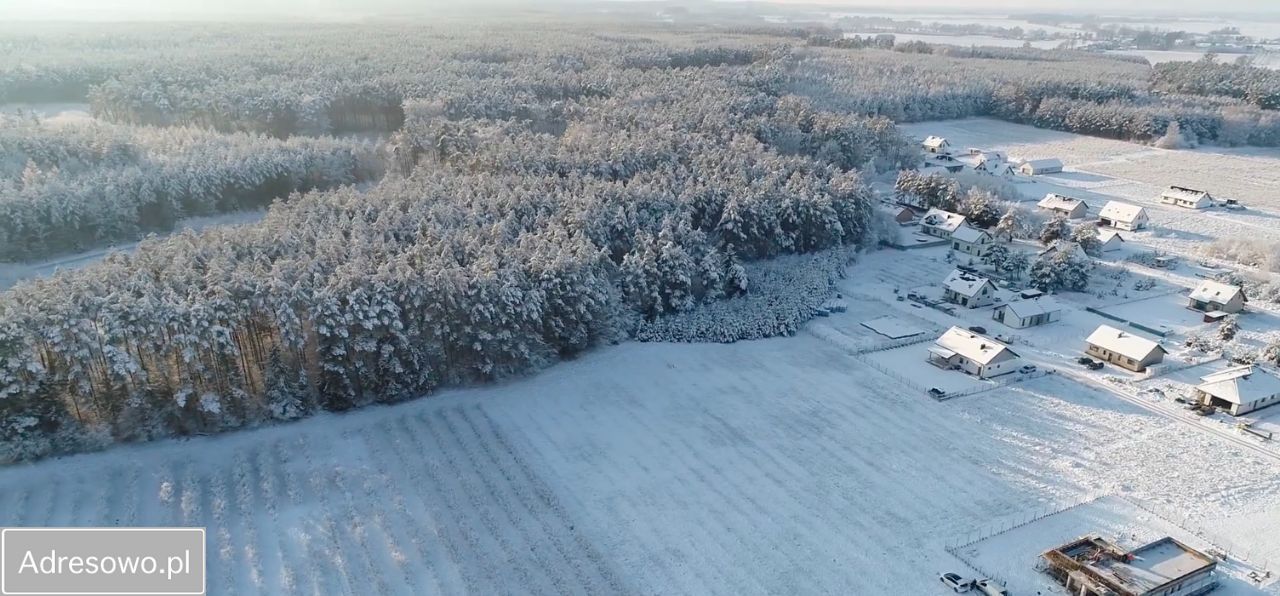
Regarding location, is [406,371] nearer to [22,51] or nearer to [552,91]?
[552,91]

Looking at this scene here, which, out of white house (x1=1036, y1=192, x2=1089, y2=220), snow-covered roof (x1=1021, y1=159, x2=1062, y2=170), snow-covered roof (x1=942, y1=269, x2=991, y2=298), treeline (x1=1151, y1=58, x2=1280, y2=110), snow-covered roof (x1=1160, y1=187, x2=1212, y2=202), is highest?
treeline (x1=1151, y1=58, x2=1280, y2=110)

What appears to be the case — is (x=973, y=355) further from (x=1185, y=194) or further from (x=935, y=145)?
(x=935, y=145)

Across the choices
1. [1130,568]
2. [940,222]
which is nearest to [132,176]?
[940,222]

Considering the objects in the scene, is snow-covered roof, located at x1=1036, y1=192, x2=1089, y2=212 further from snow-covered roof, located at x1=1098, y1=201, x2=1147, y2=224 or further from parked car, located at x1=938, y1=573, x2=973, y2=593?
parked car, located at x1=938, y1=573, x2=973, y2=593

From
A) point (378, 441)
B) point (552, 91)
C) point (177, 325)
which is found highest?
point (552, 91)

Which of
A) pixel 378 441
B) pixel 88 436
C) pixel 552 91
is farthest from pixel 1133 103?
pixel 88 436

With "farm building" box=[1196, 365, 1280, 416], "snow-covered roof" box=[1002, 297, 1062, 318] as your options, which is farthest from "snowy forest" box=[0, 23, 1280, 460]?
"farm building" box=[1196, 365, 1280, 416]
